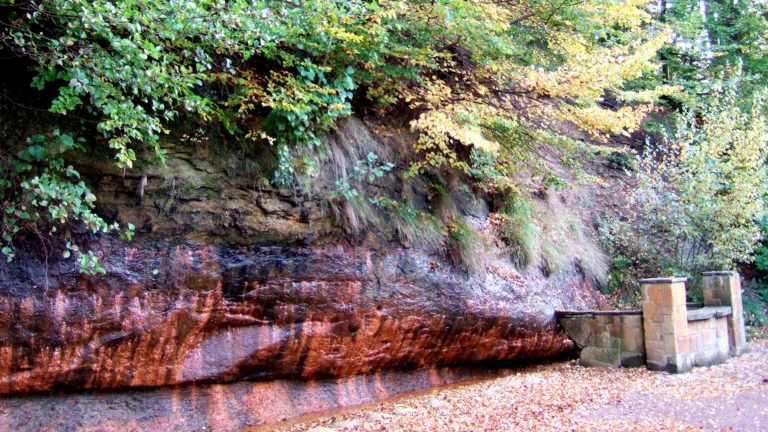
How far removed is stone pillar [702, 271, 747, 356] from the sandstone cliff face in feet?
14.4

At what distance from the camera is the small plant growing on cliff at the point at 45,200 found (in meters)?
4.38

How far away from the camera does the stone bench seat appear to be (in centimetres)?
785

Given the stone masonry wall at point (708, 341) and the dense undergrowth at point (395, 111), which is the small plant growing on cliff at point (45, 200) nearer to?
the dense undergrowth at point (395, 111)

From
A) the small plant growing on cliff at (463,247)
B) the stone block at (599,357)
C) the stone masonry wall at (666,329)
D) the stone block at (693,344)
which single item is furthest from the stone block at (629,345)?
the small plant growing on cliff at (463,247)

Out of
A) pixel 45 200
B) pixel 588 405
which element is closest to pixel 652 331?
pixel 588 405

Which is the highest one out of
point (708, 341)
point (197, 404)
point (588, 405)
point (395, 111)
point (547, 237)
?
point (395, 111)

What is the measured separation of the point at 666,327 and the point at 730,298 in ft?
7.60

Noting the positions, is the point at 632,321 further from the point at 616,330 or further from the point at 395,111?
the point at 395,111

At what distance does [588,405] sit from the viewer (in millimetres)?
5922

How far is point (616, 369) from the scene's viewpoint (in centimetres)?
798

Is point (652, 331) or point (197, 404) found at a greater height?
point (652, 331)

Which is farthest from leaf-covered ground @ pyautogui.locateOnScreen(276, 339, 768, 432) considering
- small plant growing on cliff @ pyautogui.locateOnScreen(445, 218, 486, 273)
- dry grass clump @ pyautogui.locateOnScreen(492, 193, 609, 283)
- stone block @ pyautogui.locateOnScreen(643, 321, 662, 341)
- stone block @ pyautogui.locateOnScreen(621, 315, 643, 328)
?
dry grass clump @ pyautogui.locateOnScreen(492, 193, 609, 283)

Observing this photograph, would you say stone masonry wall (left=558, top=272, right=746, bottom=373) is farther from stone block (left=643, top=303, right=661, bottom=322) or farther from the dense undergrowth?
the dense undergrowth

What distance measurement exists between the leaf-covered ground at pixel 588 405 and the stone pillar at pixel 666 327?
0.22 metres
